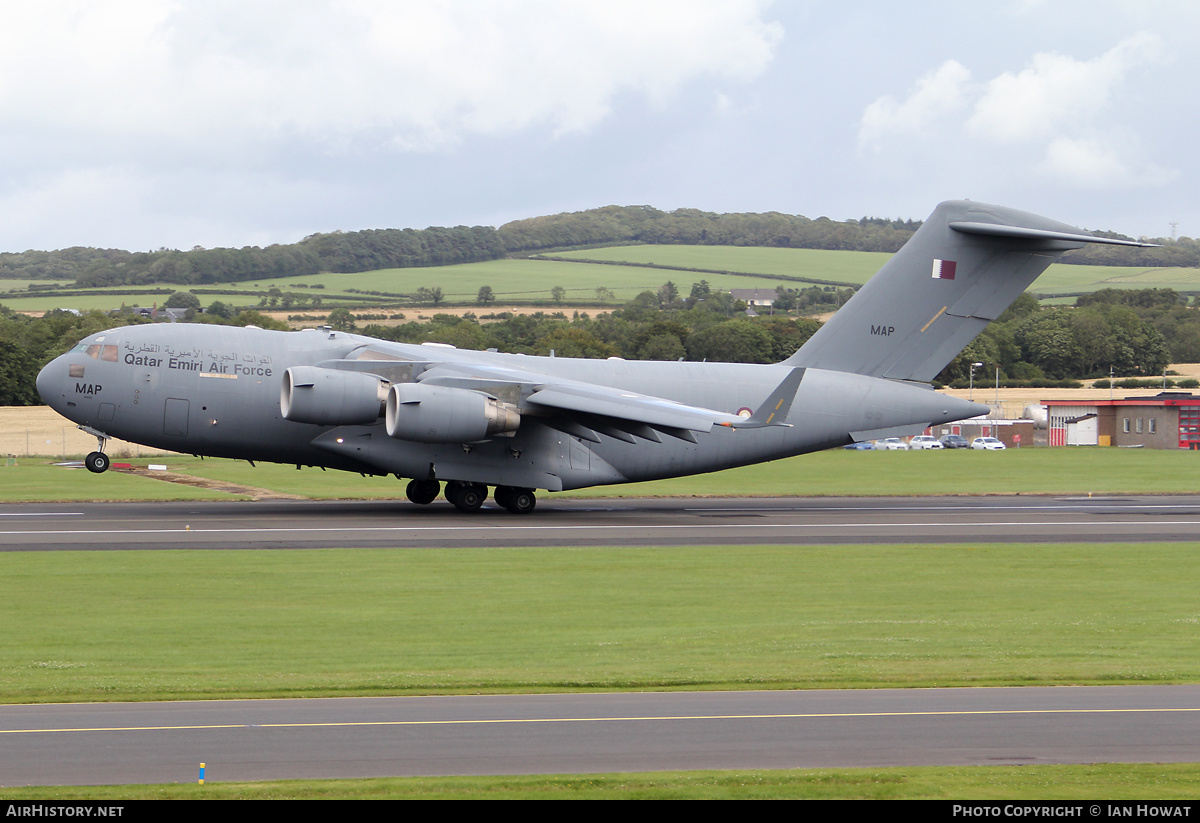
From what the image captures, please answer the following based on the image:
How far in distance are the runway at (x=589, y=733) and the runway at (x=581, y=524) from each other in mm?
12244

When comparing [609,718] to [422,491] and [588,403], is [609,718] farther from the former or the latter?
[422,491]

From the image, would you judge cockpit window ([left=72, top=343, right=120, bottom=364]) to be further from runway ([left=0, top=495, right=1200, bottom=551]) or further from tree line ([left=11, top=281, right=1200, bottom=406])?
tree line ([left=11, top=281, right=1200, bottom=406])

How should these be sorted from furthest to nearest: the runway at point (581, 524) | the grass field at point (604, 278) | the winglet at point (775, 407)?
the grass field at point (604, 278), the winglet at point (775, 407), the runway at point (581, 524)

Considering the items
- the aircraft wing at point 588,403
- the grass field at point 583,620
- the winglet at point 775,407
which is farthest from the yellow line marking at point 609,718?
the winglet at point 775,407

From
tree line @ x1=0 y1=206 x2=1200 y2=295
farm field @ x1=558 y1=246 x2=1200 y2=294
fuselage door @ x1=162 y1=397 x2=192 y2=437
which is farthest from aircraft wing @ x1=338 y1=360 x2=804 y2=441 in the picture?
farm field @ x1=558 y1=246 x2=1200 y2=294

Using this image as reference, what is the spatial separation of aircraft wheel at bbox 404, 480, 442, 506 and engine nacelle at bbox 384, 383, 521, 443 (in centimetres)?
404

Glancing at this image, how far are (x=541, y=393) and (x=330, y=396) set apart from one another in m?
4.90

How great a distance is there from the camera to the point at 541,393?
2772 cm

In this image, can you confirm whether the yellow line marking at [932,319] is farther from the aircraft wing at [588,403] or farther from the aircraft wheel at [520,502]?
the aircraft wheel at [520,502]

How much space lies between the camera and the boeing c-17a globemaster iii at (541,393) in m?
27.3

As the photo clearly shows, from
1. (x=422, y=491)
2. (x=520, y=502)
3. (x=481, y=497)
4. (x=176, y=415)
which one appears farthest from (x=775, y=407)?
(x=176, y=415)

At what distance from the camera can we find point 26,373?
69.8 m

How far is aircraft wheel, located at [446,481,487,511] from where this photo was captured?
30.0 metres
